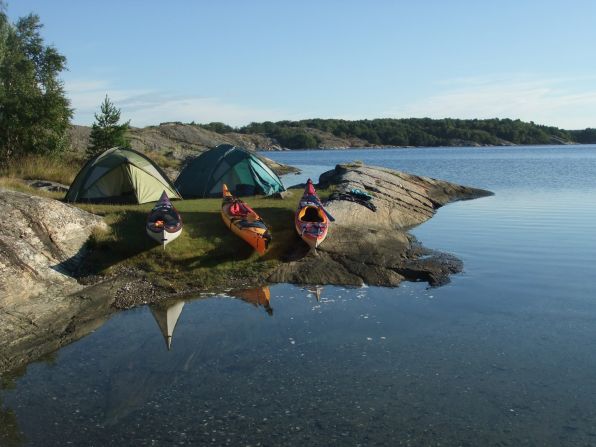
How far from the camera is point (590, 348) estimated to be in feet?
36.1

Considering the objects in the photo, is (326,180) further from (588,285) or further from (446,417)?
(446,417)

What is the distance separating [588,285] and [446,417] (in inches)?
353

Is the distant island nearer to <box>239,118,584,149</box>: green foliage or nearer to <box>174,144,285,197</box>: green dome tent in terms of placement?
<box>239,118,584,149</box>: green foliage

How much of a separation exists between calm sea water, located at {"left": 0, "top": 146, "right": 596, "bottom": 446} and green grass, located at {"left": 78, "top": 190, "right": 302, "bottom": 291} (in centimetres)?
118

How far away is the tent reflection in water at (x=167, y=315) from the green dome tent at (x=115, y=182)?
25.5ft

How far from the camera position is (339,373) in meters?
10.1

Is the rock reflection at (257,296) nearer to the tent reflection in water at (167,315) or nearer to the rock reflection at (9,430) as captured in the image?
the tent reflection in water at (167,315)

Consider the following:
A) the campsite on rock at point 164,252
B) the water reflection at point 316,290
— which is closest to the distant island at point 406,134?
the campsite on rock at point 164,252

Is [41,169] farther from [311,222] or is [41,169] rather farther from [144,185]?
[311,222]

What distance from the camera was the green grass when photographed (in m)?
15.5

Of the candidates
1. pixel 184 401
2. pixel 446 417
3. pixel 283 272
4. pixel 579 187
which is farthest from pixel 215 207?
pixel 579 187

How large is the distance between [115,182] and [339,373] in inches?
564

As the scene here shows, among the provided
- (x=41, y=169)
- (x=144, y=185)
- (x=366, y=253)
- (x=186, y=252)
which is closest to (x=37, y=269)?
(x=186, y=252)

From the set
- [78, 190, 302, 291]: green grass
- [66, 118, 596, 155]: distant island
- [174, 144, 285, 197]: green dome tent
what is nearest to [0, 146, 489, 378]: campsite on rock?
[78, 190, 302, 291]: green grass
